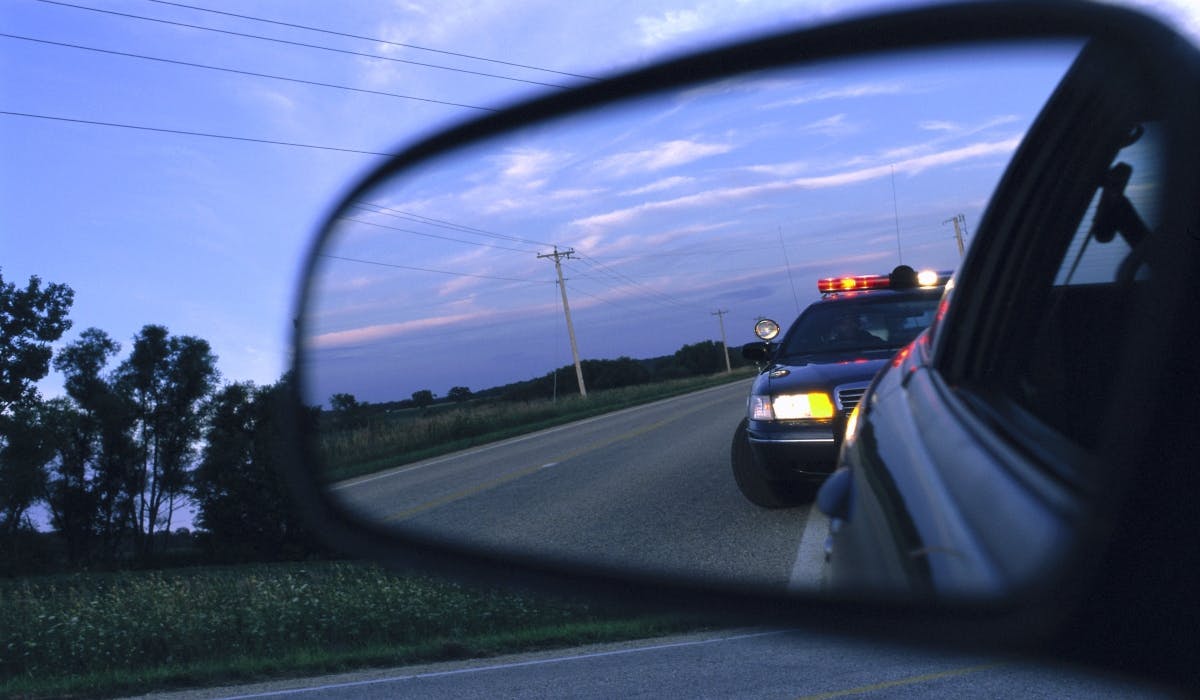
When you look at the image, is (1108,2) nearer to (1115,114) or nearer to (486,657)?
(1115,114)

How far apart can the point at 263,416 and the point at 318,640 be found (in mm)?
13857

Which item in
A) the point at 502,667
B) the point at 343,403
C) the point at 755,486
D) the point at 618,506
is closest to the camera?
the point at 343,403

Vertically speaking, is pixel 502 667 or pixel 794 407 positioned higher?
pixel 794 407

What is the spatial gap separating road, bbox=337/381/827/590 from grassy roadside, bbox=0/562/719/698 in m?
0.72

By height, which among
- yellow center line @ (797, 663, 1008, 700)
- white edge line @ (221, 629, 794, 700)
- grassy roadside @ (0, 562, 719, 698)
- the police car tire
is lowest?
yellow center line @ (797, 663, 1008, 700)

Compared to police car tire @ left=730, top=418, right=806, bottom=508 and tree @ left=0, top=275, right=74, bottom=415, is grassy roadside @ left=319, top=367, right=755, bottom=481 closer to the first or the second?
police car tire @ left=730, top=418, right=806, bottom=508

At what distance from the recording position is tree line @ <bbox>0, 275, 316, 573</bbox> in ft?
150

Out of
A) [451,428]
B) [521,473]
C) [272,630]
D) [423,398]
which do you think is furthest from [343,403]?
[451,428]

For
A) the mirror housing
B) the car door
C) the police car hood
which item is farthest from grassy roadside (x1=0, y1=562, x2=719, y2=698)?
the car door

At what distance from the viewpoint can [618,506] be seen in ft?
33.0

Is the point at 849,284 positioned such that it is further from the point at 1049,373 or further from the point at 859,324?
the point at 1049,373

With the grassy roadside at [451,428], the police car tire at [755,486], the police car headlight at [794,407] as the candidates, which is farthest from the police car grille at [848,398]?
the police car tire at [755,486]

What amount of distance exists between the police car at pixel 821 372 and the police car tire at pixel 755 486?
628mm

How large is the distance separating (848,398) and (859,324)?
0.43 metres
